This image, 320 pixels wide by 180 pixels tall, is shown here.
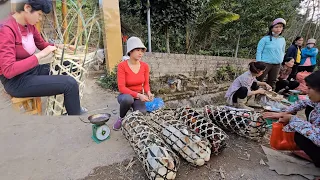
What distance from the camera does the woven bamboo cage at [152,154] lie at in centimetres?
136

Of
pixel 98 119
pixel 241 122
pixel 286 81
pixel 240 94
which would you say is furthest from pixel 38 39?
pixel 286 81

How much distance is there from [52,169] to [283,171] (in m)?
1.93

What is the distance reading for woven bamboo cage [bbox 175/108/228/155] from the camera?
1.70 m

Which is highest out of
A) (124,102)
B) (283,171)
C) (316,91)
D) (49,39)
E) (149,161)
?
(49,39)

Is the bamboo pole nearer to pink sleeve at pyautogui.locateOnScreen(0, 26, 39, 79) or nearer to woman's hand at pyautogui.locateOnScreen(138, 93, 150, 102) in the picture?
woman's hand at pyautogui.locateOnScreen(138, 93, 150, 102)

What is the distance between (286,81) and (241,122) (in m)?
3.31

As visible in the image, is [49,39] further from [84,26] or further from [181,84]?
[181,84]

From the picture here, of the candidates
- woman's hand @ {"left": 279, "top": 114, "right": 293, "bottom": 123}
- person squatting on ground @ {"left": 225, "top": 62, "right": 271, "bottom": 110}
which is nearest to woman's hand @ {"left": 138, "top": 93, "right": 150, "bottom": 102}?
woman's hand @ {"left": 279, "top": 114, "right": 293, "bottom": 123}

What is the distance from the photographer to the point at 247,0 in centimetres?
655

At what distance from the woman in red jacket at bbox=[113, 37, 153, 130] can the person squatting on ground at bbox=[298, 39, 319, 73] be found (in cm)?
485

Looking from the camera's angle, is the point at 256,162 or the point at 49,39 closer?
the point at 256,162

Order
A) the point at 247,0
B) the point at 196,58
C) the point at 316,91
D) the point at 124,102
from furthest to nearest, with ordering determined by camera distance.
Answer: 1. the point at 247,0
2. the point at 196,58
3. the point at 124,102
4. the point at 316,91

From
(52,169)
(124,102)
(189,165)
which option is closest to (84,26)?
(124,102)

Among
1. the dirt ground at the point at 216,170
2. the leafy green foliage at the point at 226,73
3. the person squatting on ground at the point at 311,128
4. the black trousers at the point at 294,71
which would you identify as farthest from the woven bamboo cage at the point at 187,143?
the black trousers at the point at 294,71
